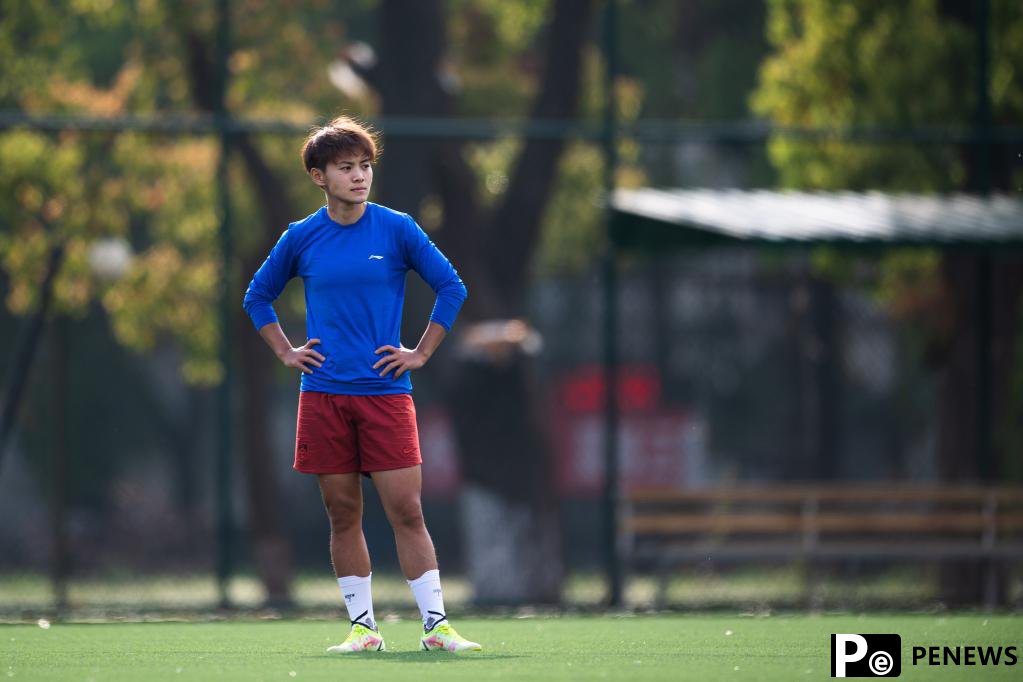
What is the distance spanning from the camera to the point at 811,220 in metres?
10.9

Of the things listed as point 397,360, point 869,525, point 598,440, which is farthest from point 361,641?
point 598,440

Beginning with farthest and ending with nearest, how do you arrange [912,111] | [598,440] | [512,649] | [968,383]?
[598,440], [912,111], [968,383], [512,649]

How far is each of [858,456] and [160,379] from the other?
32.3ft

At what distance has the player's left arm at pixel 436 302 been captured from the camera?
22.6 ft

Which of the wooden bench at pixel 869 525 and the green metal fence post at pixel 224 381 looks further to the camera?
the wooden bench at pixel 869 525

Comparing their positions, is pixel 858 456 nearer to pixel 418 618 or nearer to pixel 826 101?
pixel 826 101

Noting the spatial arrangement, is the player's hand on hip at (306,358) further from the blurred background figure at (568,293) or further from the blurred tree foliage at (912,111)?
the blurred tree foliage at (912,111)

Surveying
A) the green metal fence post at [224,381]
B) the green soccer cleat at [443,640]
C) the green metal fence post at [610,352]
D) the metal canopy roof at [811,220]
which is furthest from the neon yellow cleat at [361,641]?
the metal canopy roof at [811,220]

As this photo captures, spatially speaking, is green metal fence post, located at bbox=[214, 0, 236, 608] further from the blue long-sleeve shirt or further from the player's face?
the player's face

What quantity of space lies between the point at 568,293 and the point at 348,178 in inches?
471

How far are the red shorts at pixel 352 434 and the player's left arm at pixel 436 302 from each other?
14cm

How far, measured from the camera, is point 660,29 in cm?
2252

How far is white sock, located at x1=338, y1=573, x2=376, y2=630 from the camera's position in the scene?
700 cm

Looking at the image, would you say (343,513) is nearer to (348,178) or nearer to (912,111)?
(348,178)
